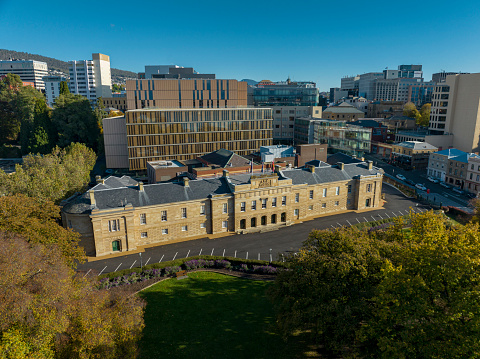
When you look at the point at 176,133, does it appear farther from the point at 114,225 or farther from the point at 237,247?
the point at 237,247

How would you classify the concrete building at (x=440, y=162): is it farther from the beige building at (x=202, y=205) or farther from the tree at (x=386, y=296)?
the tree at (x=386, y=296)

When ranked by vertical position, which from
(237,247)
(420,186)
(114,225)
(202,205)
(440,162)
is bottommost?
(237,247)

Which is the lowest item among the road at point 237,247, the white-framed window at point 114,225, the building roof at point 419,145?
the road at point 237,247

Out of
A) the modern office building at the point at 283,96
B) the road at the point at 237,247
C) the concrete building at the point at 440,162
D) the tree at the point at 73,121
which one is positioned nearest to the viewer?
the road at the point at 237,247

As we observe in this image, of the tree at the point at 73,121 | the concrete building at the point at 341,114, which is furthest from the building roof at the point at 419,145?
the tree at the point at 73,121

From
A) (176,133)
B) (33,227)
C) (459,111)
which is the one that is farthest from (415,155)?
(33,227)

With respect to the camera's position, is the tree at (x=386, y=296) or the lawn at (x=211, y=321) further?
the lawn at (x=211, y=321)

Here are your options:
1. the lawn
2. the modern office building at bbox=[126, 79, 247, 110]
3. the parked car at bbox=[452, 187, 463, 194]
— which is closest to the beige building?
the lawn
